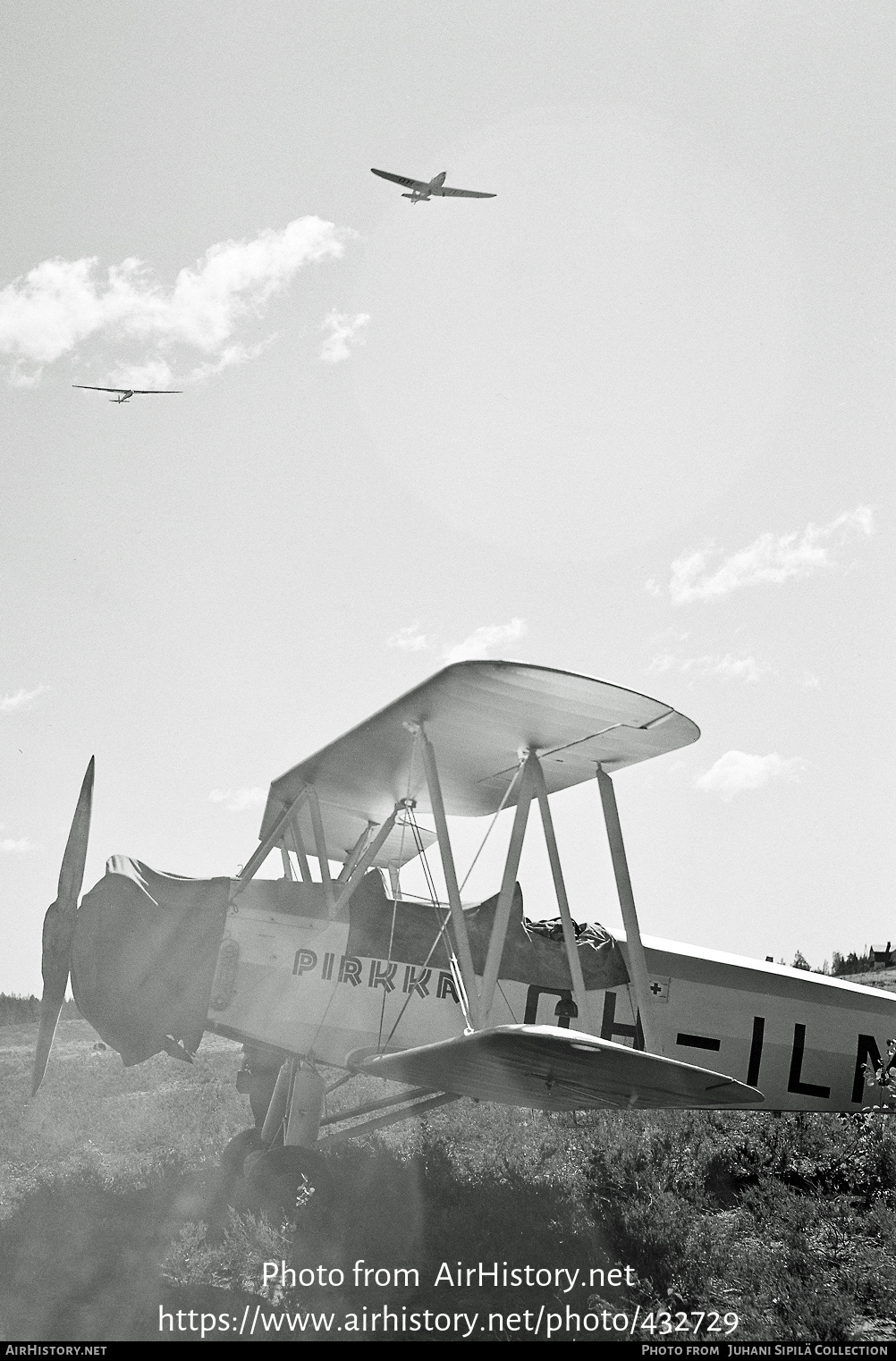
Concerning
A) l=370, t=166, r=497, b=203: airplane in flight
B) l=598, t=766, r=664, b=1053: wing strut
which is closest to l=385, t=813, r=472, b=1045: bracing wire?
l=598, t=766, r=664, b=1053: wing strut

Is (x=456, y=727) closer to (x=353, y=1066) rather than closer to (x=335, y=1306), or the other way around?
(x=353, y=1066)

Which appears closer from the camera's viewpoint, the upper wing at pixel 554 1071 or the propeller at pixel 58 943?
the upper wing at pixel 554 1071

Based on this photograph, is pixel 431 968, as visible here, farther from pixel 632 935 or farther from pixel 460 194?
pixel 460 194

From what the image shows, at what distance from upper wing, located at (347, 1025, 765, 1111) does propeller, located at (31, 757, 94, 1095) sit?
2100 millimetres

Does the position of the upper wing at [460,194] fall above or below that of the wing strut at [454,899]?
above

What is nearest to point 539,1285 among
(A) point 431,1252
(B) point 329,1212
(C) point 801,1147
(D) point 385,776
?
(A) point 431,1252

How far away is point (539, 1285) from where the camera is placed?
5105mm

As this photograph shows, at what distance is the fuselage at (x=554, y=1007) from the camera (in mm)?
6691

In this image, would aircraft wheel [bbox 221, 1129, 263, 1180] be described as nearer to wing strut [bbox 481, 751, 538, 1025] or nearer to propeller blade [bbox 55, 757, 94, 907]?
propeller blade [bbox 55, 757, 94, 907]

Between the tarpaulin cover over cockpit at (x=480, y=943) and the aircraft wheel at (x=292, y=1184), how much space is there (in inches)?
54.6

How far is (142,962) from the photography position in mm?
6516

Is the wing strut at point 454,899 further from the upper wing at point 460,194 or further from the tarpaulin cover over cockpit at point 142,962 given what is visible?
the upper wing at point 460,194

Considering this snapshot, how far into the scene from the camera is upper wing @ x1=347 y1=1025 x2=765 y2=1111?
4523 mm

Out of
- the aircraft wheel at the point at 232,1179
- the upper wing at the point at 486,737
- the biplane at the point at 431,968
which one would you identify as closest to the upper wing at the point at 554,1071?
the biplane at the point at 431,968
